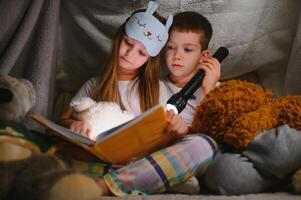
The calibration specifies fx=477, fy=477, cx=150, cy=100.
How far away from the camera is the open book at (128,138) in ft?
2.63

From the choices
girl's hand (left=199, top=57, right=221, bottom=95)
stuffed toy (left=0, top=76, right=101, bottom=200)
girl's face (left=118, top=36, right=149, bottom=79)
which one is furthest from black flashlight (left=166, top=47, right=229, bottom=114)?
stuffed toy (left=0, top=76, right=101, bottom=200)

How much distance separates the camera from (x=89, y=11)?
47.2 inches

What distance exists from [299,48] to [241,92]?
0.38 meters

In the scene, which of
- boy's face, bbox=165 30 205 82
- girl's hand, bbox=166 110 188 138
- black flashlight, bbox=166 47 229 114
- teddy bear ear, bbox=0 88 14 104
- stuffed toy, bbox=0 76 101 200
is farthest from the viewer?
boy's face, bbox=165 30 205 82

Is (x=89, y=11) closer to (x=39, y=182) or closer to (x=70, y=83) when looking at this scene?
(x=70, y=83)

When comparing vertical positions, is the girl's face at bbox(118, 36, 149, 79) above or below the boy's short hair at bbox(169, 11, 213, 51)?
below

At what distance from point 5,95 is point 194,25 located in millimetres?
514

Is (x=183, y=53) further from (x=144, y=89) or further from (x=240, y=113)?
(x=240, y=113)

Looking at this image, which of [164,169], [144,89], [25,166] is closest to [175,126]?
[164,169]

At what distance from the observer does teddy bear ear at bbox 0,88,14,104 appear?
2.61 ft

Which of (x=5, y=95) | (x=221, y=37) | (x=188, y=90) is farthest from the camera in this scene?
(x=221, y=37)

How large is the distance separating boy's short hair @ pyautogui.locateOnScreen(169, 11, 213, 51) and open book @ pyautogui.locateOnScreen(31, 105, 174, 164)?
319mm

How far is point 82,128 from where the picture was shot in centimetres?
99

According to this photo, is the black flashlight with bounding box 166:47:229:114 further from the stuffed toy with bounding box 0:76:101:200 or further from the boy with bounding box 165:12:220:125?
the stuffed toy with bounding box 0:76:101:200
